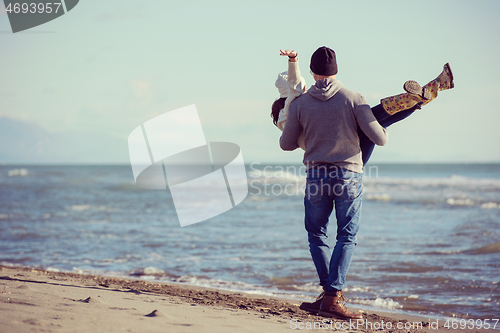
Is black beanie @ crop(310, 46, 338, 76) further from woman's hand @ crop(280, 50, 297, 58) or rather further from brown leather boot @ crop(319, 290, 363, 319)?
brown leather boot @ crop(319, 290, 363, 319)

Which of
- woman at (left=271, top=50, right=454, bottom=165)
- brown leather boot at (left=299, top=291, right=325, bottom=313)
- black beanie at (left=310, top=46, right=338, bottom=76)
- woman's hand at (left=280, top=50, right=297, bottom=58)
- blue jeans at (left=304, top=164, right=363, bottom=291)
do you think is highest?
woman's hand at (left=280, top=50, right=297, bottom=58)

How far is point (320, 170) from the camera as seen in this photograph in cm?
266

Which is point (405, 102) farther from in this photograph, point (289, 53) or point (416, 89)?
point (289, 53)

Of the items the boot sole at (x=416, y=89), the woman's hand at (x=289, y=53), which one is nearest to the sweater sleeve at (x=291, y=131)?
the woman's hand at (x=289, y=53)

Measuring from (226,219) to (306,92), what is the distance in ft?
24.9

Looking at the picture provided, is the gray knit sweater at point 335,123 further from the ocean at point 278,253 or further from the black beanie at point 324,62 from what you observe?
the ocean at point 278,253

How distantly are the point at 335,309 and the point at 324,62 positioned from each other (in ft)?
5.20

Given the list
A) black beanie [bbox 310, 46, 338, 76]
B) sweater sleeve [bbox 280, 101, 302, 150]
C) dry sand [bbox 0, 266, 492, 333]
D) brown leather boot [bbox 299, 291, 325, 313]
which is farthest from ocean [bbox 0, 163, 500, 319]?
black beanie [bbox 310, 46, 338, 76]

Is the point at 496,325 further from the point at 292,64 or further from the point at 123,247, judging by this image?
the point at 123,247

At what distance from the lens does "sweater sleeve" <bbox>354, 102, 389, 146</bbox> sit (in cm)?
251

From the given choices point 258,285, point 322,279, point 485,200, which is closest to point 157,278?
point 258,285

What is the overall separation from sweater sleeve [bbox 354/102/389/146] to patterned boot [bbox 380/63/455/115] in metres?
0.16

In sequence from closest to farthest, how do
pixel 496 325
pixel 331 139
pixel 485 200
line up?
pixel 331 139
pixel 496 325
pixel 485 200

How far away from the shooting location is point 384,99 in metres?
2.62
